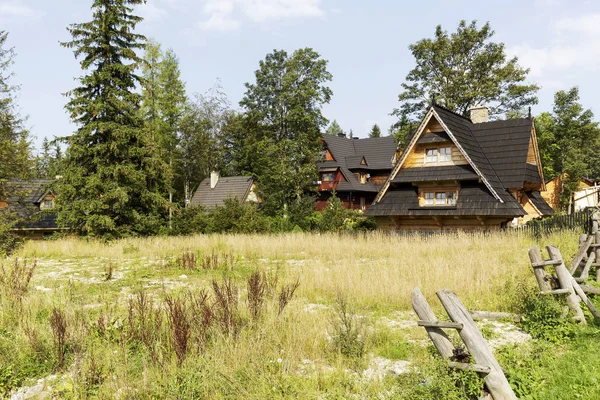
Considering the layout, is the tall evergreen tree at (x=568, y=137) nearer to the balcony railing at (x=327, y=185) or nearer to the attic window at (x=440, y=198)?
the balcony railing at (x=327, y=185)

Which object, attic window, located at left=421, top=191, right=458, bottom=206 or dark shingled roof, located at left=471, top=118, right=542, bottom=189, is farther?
dark shingled roof, located at left=471, top=118, right=542, bottom=189

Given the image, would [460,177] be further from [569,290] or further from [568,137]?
[568,137]

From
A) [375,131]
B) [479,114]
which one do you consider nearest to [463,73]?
[479,114]

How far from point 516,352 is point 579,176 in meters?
48.5

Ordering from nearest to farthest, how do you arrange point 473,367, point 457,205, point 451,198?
point 473,367
point 457,205
point 451,198

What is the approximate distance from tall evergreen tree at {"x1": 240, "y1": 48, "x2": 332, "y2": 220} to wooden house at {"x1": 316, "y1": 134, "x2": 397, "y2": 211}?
625cm

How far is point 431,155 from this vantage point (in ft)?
69.3

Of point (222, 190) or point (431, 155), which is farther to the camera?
point (222, 190)

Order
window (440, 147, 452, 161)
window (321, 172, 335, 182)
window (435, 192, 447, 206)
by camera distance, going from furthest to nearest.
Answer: window (321, 172, 335, 182) < window (435, 192, 447, 206) < window (440, 147, 452, 161)

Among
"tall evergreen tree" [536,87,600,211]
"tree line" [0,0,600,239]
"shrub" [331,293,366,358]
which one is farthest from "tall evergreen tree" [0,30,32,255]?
"tall evergreen tree" [536,87,600,211]

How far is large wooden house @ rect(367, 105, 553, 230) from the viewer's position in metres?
19.4

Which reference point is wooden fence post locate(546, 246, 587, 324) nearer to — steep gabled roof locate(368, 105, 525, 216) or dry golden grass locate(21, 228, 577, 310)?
dry golden grass locate(21, 228, 577, 310)

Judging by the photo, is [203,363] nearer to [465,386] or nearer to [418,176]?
[465,386]

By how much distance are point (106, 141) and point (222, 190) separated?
20.6m
